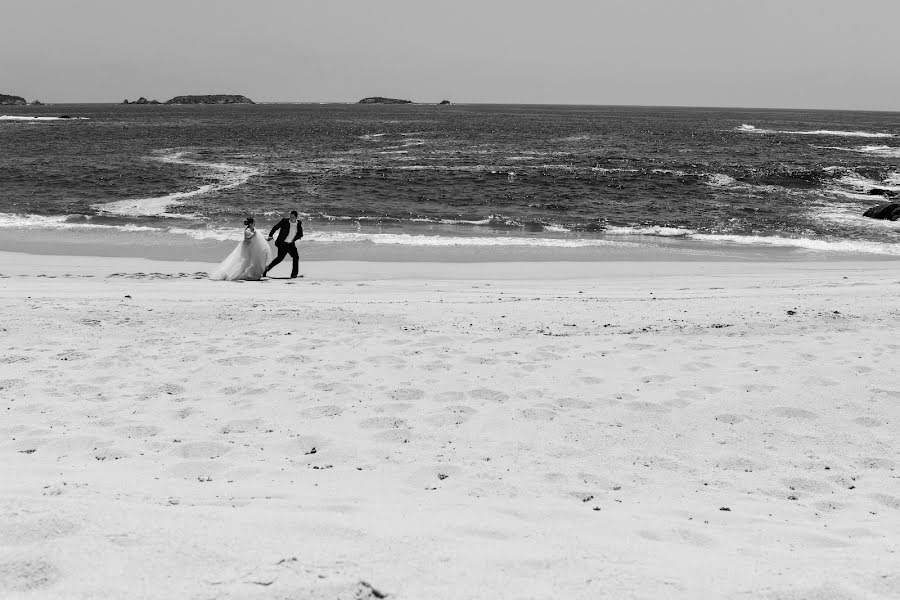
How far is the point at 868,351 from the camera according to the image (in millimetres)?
7789

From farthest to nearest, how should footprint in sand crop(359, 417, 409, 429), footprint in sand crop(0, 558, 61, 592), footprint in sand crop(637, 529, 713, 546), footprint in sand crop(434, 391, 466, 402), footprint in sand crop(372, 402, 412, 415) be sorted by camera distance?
footprint in sand crop(434, 391, 466, 402) < footprint in sand crop(372, 402, 412, 415) < footprint in sand crop(359, 417, 409, 429) < footprint in sand crop(637, 529, 713, 546) < footprint in sand crop(0, 558, 61, 592)

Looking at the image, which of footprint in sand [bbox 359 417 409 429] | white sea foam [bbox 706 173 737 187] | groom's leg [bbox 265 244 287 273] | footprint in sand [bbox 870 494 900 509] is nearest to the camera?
footprint in sand [bbox 870 494 900 509]

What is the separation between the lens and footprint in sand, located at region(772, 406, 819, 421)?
6039 mm

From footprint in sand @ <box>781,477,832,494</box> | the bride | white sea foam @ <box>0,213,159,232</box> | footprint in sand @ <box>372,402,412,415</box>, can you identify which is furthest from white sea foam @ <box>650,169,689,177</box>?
footprint in sand @ <box>781,477,832,494</box>

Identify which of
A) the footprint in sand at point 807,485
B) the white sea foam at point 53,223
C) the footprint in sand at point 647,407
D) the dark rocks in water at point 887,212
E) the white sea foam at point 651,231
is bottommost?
the footprint in sand at point 807,485

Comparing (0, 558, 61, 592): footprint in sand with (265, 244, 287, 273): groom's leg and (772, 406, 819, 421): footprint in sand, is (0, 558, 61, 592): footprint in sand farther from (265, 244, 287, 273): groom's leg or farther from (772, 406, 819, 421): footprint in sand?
(265, 244, 287, 273): groom's leg

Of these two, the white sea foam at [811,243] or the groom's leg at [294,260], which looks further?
the white sea foam at [811,243]

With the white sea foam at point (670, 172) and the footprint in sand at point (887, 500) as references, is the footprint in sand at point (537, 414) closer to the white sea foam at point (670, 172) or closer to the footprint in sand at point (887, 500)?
the footprint in sand at point (887, 500)

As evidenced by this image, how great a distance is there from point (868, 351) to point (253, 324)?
742 centimetres

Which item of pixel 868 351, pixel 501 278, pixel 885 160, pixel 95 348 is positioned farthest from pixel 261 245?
pixel 885 160

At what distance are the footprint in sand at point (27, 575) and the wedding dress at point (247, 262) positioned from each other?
11053mm

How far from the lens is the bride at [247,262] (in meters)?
13.8

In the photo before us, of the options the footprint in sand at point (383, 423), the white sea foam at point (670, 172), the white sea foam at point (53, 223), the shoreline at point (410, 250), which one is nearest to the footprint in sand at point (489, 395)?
the footprint in sand at point (383, 423)

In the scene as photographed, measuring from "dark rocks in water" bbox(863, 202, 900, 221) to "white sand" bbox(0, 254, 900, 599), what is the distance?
16925mm
